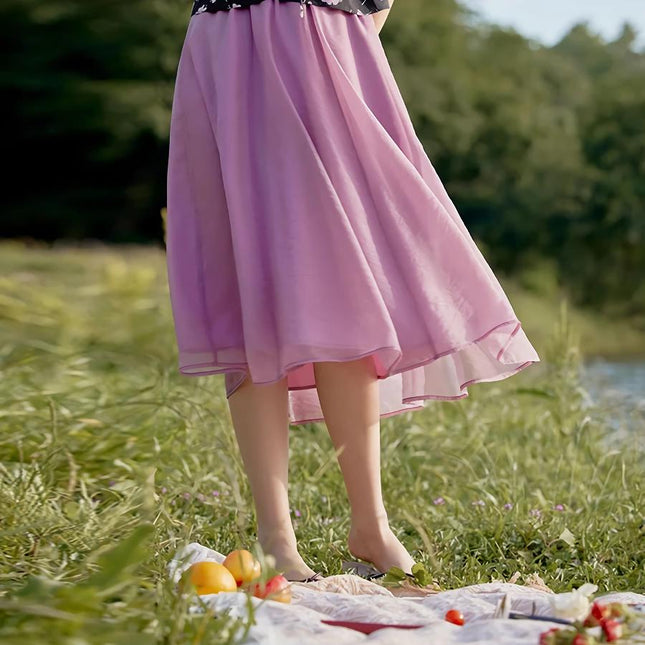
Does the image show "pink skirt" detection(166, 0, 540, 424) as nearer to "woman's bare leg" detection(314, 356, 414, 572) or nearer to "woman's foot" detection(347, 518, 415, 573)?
"woman's bare leg" detection(314, 356, 414, 572)

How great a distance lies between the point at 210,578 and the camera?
4.62 ft

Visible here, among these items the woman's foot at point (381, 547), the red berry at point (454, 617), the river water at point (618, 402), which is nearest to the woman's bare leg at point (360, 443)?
the woman's foot at point (381, 547)

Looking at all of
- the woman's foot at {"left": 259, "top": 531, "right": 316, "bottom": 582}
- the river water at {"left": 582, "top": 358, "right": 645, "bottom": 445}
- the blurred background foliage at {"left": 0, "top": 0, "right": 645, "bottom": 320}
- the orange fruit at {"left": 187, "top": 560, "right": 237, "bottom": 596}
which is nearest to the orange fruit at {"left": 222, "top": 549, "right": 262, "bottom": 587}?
the orange fruit at {"left": 187, "top": 560, "right": 237, "bottom": 596}

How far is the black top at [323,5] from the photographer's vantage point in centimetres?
180

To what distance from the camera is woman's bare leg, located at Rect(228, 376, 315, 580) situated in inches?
68.3

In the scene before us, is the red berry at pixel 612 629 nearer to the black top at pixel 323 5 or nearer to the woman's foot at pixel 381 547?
the woman's foot at pixel 381 547

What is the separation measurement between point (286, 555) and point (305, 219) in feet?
1.73

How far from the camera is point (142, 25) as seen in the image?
2106 centimetres

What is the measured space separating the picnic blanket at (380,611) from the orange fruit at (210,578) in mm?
22

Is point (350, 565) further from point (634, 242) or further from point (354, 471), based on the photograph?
point (634, 242)

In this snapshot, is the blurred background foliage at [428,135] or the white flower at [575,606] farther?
the blurred background foliage at [428,135]

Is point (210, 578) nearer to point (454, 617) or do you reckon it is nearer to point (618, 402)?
point (454, 617)

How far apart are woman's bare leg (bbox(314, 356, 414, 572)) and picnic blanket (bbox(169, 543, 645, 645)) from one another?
0.17 metres

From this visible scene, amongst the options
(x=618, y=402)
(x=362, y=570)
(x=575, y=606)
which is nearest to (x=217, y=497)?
(x=362, y=570)
